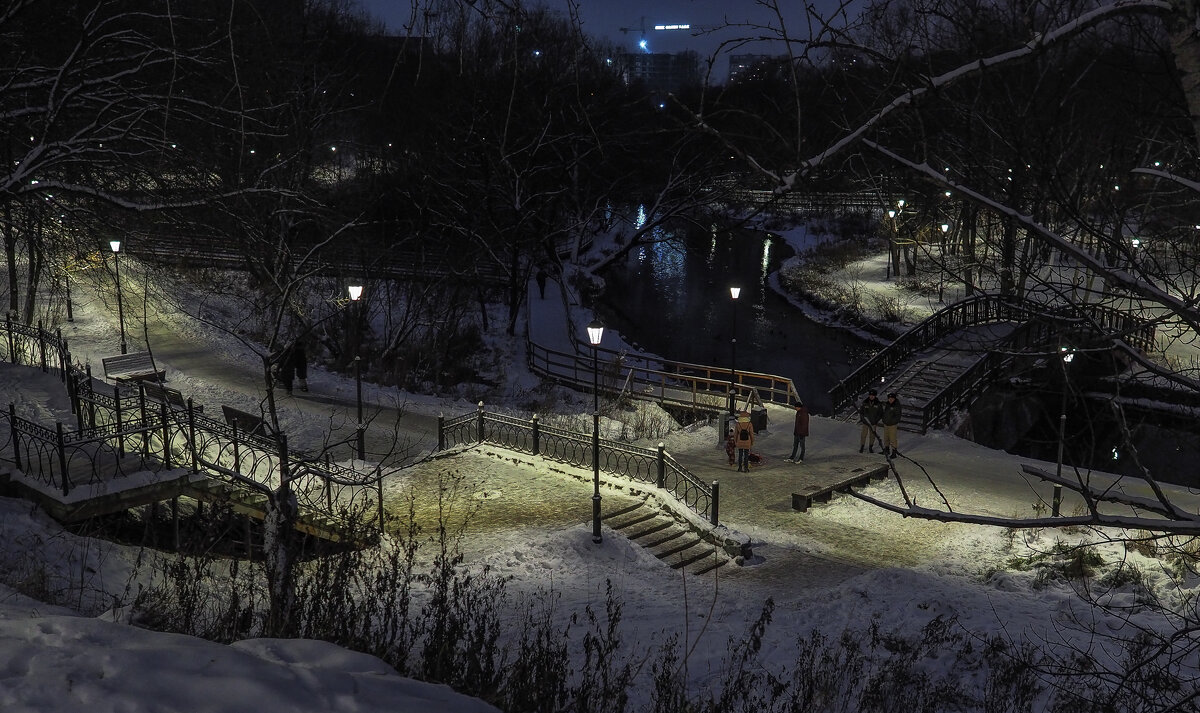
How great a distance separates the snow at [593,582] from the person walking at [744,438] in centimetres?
90

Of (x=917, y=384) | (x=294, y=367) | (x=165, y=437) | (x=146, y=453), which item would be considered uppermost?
(x=165, y=437)

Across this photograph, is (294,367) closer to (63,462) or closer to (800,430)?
(63,462)

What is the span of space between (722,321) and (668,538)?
23594 mm

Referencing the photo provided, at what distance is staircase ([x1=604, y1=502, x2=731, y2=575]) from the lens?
13.6 metres

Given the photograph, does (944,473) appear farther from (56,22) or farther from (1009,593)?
(56,22)

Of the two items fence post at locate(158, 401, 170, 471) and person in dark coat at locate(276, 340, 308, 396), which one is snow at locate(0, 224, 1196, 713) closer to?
person in dark coat at locate(276, 340, 308, 396)

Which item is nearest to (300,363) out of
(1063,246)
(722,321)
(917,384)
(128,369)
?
(128,369)

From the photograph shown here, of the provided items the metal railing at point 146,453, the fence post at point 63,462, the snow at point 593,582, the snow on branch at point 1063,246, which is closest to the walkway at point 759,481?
the snow at point 593,582

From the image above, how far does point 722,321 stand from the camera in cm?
3719

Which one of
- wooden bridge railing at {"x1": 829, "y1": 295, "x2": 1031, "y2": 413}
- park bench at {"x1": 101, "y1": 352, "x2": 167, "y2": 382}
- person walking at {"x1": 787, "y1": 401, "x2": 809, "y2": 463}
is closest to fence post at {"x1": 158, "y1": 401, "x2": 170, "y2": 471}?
park bench at {"x1": 101, "y1": 352, "x2": 167, "y2": 382}

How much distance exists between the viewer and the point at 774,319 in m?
38.2

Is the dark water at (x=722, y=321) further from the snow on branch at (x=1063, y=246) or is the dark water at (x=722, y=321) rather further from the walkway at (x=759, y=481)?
the snow on branch at (x=1063, y=246)

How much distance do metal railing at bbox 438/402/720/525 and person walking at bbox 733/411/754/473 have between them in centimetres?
129

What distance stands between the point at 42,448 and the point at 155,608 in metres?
7.59
